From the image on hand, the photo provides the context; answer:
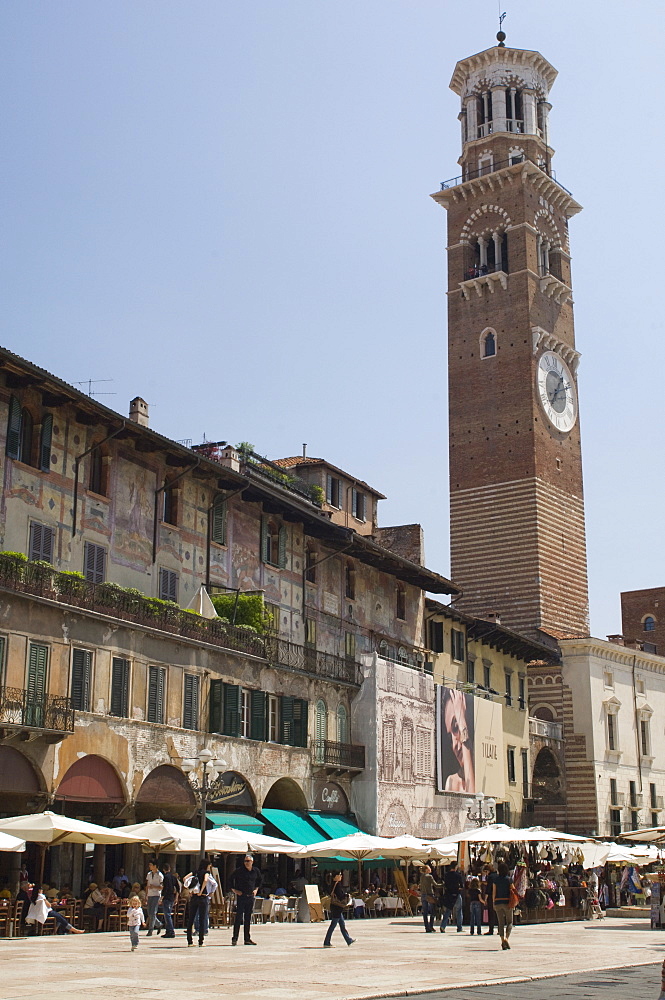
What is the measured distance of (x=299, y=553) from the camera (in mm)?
38938

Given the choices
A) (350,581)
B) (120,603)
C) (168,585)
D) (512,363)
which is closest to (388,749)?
(350,581)

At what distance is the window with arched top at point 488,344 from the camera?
6643 centimetres

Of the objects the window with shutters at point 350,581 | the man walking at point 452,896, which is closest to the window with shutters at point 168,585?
the window with shutters at point 350,581

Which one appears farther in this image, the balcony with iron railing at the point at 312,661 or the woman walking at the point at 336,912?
the balcony with iron railing at the point at 312,661

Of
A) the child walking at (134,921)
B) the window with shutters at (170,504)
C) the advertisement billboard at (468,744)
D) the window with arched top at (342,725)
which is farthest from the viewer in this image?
the advertisement billboard at (468,744)

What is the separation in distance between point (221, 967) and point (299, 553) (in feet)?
74.7

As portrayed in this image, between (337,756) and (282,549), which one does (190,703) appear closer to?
(337,756)

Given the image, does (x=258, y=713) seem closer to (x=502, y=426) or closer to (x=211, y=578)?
(x=211, y=578)

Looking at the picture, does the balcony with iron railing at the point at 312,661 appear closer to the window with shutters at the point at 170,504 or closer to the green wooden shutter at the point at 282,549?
the green wooden shutter at the point at 282,549

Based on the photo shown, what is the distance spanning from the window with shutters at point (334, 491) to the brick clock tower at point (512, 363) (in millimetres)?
14661

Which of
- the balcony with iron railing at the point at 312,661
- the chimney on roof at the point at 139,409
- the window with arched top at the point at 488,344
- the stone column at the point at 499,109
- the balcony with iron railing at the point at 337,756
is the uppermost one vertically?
the stone column at the point at 499,109

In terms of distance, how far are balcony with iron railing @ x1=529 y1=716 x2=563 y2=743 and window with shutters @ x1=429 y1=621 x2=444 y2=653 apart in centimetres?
990

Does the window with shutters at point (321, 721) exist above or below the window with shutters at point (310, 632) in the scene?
below

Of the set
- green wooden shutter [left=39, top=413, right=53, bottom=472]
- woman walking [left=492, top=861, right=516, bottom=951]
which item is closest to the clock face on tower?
green wooden shutter [left=39, top=413, right=53, bottom=472]
